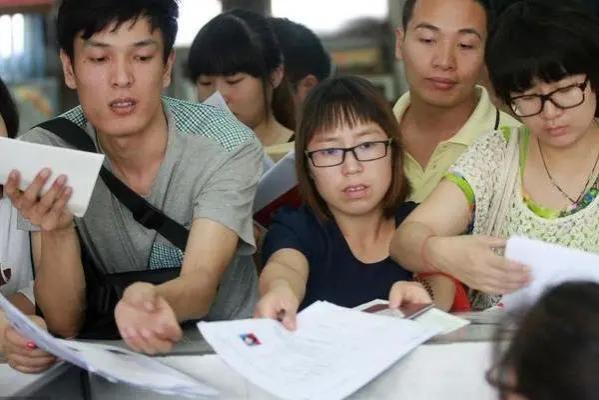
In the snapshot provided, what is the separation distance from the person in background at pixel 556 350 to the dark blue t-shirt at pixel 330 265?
957 millimetres

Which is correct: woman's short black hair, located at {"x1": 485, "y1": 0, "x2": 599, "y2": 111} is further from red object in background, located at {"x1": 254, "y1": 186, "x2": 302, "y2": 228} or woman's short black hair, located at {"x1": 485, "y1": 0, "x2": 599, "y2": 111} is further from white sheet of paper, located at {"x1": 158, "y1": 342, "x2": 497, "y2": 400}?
white sheet of paper, located at {"x1": 158, "y1": 342, "x2": 497, "y2": 400}

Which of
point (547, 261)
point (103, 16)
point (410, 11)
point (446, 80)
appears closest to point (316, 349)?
point (547, 261)

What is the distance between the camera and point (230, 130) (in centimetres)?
210

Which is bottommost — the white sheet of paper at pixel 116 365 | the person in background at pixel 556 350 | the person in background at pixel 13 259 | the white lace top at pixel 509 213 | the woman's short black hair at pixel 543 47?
the person in background at pixel 13 259

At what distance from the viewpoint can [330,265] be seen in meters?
2.01

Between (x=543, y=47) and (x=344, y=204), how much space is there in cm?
48

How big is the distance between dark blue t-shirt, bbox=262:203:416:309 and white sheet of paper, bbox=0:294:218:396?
572mm

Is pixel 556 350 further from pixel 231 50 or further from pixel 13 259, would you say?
pixel 231 50

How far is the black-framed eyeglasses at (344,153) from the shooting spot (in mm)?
A: 2012

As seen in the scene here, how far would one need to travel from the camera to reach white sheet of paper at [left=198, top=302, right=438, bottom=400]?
1313 millimetres

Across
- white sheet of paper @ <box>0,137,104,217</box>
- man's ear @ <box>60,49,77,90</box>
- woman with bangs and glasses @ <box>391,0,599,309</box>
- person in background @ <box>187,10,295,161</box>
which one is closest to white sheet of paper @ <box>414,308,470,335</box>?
woman with bangs and glasses @ <box>391,0,599,309</box>

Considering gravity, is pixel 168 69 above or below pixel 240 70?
above

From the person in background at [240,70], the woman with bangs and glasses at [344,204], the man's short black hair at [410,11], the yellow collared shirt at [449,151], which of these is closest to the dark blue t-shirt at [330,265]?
the woman with bangs and glasses at [344,204]

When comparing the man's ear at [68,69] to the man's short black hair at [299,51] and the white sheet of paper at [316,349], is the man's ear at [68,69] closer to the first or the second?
the white sheet of paper at [316,349]
